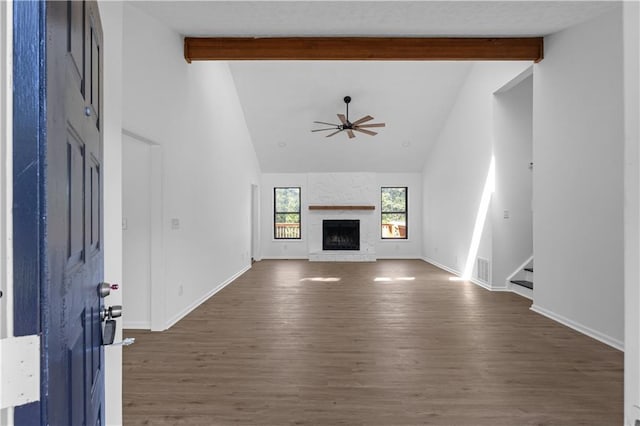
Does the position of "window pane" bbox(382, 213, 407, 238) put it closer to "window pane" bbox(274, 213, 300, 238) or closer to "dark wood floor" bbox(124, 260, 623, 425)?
"window pane" bbox(274, 213, 300, 238)

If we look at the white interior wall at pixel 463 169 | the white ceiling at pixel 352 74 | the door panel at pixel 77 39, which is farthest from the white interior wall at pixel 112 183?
the white interior wall at pixel 463 169

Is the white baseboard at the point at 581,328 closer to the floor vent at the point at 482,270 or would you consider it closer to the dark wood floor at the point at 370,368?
the dark wood floor at the point at 370,368

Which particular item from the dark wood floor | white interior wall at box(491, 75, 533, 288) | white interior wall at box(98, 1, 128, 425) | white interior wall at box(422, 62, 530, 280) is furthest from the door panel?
white interior wall at box(491, 75, 533, 288)

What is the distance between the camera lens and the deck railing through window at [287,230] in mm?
9641

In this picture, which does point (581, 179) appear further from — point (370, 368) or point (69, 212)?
point (69, 212)

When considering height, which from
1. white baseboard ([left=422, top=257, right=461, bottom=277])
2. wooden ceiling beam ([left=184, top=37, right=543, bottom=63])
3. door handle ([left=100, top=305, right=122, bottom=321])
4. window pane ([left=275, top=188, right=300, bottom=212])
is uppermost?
wooden ceiling beam ([left=184, top=37, right=543, bottom=63])

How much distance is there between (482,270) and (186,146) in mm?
4677

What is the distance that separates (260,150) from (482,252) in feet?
17.9

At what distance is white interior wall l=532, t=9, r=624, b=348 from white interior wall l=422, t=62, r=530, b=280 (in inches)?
35.5

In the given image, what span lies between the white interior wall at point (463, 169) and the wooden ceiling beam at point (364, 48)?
1.78ft

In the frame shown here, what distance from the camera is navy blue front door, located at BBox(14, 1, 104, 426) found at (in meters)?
0.56

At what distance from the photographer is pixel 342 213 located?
9469 mm

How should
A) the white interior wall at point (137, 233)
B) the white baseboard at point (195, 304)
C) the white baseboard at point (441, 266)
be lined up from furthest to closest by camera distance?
the white baseboard at point (441, 266)
the white baseboard at point (195, 304)
the white interior wall at point (137, 233)
